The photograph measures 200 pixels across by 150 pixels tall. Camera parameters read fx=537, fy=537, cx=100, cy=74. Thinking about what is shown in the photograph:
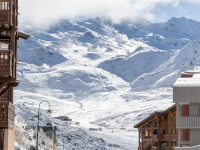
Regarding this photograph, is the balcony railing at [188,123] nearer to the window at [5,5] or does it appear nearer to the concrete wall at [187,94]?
the concrete wall at [187,94]

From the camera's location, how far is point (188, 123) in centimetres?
3491

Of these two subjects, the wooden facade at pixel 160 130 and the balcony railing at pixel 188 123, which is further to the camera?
the wooden facade at pixel 160 130

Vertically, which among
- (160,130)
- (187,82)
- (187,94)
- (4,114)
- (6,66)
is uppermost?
(6,66)

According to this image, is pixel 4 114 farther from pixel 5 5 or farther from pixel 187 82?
pixel 187 82

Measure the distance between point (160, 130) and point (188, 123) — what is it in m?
17.8

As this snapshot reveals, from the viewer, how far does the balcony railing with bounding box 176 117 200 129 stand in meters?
34.7

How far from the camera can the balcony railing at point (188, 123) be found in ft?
114

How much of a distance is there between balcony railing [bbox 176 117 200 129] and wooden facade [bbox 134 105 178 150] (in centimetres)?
1455

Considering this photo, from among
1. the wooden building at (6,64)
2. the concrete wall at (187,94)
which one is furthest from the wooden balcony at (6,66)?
the concrete wall at (187,94)

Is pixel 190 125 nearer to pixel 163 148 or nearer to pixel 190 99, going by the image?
pixel 190 99

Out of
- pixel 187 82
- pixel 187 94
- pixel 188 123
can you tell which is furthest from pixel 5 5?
pixel 188 123

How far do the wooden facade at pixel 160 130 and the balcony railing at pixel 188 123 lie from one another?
47.7 feet

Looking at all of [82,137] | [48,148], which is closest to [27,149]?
[48,148]

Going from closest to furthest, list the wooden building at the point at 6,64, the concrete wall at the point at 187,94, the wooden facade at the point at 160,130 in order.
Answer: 1. the wooden building at the point at 6,64
2. the concrete wall at the point at 187,94
3. the wooden facade at the point at 160,130
